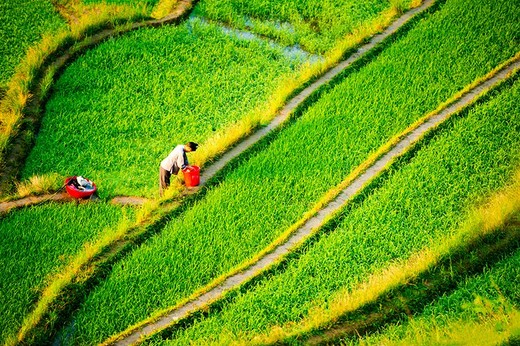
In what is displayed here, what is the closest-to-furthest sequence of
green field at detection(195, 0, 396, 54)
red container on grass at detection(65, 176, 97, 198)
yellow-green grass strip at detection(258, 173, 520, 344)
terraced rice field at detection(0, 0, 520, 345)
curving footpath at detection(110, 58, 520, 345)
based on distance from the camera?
yellow-green grass strip at detection(258, 173, 520, 344) < curving footpath at detection(110, 58, 520, 345) < terraced rice field at detection(0, 0, 520, 345) < red container on grass at detection(65, 176, 97, 198) < green field at detection(195, 0, 396, 54)

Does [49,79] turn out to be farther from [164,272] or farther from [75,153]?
[164,272]

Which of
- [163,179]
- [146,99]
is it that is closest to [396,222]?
[163,179]

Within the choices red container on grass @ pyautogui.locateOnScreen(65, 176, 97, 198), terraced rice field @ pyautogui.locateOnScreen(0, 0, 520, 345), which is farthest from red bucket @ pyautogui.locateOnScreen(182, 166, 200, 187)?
red container on grass @ pyautogui.locateOnScreen(65, 176, 97, 198)

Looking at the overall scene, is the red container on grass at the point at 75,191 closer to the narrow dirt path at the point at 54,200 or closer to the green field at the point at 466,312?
the narrow dirt path at the point at 54,200

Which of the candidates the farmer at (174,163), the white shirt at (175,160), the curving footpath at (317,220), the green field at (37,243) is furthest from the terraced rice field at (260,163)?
the white shirt at (175,160)

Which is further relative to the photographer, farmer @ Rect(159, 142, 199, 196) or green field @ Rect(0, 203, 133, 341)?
farmer @ Rect(159, 142, 199, 196)

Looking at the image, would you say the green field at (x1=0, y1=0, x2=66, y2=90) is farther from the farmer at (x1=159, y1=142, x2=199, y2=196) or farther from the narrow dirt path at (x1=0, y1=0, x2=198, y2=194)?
the farmer at (x1=159, y1=142, x2=199, y2=196)

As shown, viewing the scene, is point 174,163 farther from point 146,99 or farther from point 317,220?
point 146,99
